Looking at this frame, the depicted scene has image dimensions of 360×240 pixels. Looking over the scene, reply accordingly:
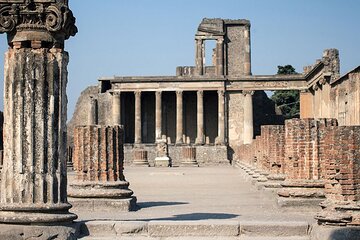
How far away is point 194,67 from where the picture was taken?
171 ft

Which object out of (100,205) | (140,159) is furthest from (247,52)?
(100,205)

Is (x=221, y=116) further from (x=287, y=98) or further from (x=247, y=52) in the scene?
(x=287, y=98)

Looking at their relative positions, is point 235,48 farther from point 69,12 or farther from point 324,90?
point 69,12

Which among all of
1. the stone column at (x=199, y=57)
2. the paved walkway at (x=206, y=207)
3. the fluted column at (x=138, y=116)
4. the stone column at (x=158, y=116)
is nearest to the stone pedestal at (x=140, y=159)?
the fluted column at (x=138, y=116)

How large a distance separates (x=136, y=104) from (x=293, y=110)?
23502mm

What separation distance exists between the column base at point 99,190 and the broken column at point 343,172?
3901mm

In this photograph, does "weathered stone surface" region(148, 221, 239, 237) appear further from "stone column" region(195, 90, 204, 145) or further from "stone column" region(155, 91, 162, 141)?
"stone column" region(155, 91, 162, 141)

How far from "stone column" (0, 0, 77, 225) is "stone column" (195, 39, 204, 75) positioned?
4216 centimetres

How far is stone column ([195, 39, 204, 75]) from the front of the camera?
162 feet

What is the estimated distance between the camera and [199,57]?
162 feet

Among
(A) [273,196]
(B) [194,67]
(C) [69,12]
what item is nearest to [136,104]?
(B) [194,67]

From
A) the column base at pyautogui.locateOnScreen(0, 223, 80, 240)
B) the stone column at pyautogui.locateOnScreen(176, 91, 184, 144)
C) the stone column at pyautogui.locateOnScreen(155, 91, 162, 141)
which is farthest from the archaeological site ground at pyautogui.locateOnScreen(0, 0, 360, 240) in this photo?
the stone column at pyautogui.locateOnScreen(155, 91, 162, 141)

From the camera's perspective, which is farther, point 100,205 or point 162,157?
point 162,157

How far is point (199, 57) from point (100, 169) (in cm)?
3833
